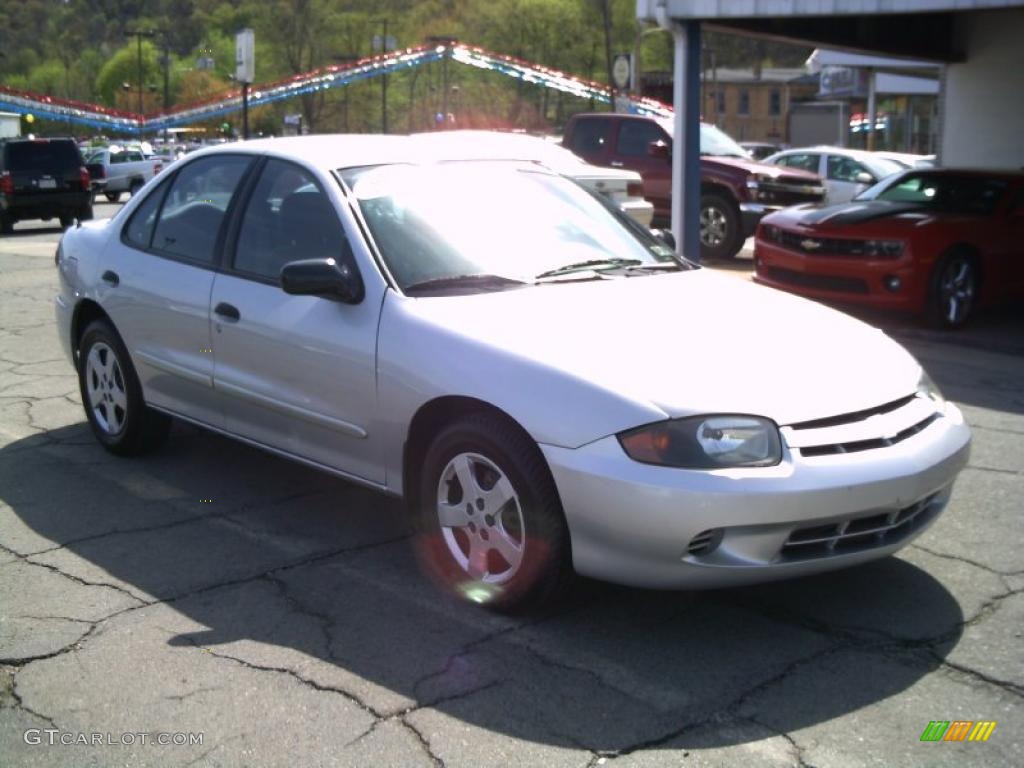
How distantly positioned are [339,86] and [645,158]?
3269cm

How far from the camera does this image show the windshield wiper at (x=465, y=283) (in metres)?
4.54

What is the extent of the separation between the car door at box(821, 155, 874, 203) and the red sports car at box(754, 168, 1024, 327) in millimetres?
8938

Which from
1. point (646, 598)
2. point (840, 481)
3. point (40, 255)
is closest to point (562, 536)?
point (646, 598)

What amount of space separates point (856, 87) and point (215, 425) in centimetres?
4204

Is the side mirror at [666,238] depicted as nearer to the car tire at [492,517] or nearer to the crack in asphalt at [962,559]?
the crack in asphalt at [962,559]

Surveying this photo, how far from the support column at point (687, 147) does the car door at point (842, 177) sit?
7.64 meters

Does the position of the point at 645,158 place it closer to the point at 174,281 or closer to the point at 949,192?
the point at 949,192

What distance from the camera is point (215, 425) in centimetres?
547

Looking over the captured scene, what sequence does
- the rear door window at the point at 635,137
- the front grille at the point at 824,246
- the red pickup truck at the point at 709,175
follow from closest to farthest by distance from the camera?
1. the front grille at the point at 824,246
2. the red pickup truck at the point at 709,175
3. the rear door window at the point at 635,137

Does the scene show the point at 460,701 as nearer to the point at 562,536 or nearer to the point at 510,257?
the point at 562,536

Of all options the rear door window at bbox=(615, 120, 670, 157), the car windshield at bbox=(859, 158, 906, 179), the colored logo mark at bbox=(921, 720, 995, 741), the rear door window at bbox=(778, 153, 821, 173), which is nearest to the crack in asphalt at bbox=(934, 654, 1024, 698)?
the colored logo mark at bbox=(921, 720, 995, 741)

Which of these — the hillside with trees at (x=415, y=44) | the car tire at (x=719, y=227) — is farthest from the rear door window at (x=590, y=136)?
the hillside with trees at (x=415, y=44)

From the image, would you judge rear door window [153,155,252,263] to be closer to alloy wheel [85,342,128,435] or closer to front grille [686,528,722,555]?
alloy wheel [85,342,128,435]

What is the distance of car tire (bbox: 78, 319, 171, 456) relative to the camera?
6.02 m
